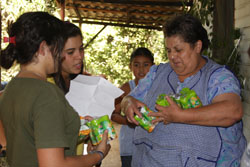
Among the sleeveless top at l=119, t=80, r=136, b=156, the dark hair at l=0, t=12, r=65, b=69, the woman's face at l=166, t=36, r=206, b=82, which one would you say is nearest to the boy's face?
the sleeveless top at l=119, t=80, r=136, b=156

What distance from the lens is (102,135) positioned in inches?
59.5

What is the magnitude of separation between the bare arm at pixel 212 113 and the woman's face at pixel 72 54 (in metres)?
0.83

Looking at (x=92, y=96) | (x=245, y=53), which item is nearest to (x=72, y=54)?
(x=92, y=96)

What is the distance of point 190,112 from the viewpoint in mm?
1493

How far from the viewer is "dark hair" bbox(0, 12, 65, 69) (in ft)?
3.98

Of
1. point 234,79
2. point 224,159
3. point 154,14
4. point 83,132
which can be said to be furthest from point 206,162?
point 154,14

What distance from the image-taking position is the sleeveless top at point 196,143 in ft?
5.24

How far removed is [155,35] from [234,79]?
8892 millimetres

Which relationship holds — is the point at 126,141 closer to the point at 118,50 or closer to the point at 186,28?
the point at 186,28

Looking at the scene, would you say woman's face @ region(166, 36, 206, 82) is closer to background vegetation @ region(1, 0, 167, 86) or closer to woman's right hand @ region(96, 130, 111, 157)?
woman's right hand @ region(96, 130, 111, 157)

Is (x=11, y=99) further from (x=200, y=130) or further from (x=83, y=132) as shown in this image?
(x=200, y=130)

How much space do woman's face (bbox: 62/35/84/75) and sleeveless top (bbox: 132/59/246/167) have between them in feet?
2.34

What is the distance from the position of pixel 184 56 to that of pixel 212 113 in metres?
0.48

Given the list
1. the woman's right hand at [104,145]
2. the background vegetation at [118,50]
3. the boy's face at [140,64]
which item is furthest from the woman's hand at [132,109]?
the background vegetation at [118,50]
